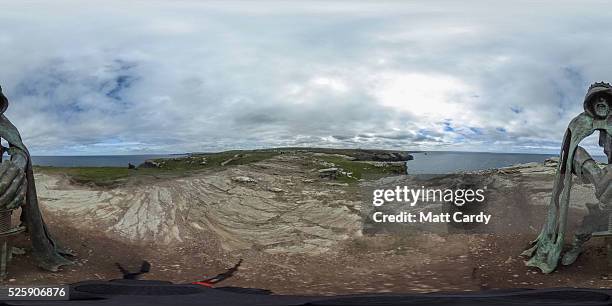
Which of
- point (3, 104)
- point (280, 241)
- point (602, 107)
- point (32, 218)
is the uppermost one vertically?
point (602, 107)

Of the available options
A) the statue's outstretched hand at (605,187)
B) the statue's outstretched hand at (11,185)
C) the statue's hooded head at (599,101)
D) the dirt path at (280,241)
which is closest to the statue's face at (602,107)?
the statue's hooded head at (599,101)

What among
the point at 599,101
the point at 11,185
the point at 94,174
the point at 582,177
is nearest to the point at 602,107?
the point at 599,101

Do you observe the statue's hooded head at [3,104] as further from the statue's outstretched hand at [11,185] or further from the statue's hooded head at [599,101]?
the statue's hooded head at [599,101]

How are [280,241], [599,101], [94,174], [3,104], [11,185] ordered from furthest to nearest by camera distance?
[94,174]
[280,241]
[599,101]
[3,104]
[11,185]

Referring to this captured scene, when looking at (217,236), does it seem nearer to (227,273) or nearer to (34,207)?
(227,273)

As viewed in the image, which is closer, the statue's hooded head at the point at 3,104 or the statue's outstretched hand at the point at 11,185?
the statue's outstretched hand at the point at 11,185

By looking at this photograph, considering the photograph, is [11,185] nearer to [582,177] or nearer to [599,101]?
[582,177]

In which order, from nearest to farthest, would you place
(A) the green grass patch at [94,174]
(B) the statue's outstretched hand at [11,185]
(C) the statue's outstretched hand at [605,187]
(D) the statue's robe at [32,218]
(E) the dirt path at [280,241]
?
(B) the statue's outstretched hand at [11,185] < (C) the statue's outstretched hand at [605,187] < (E) the dirt path at [280,241] < (D) the statue's robe at [32,218] < (A) the green grass patch at [94,174]

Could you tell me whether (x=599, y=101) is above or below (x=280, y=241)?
above
